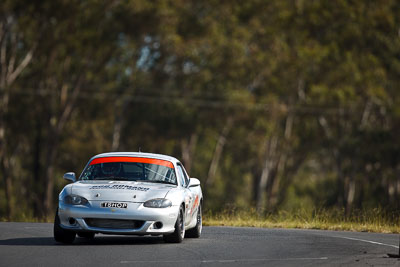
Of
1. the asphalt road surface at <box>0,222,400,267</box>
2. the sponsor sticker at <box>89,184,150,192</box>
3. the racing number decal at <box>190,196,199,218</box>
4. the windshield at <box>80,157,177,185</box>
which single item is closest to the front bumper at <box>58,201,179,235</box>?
the asphalt road surface at <box>0,222,400,267</box>

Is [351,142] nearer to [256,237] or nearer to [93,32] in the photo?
[93,32]

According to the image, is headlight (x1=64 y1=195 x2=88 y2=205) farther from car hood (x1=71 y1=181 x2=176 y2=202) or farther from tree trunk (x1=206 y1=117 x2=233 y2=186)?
tree trunk (x1=206 y1=117 x2=233 y2=186)

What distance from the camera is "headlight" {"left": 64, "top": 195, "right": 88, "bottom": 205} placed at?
39.8ft

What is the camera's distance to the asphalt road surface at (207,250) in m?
10.3

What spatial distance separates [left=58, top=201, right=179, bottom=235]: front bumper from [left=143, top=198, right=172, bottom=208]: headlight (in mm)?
72

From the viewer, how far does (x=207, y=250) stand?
38.9ft

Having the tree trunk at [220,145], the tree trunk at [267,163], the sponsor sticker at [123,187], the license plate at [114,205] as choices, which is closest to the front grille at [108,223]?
the license plate at [114,205]

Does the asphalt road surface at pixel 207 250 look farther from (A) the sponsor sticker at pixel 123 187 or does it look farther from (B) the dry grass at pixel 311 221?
(B) the dry grass at pixel 311 221

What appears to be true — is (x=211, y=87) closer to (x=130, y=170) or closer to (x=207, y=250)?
(x=130, y=170)

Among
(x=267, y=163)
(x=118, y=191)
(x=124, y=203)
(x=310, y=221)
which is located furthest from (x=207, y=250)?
(x=267, y=163)

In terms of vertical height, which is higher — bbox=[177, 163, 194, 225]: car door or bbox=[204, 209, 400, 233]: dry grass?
bbox=[177, 163, 194, 225]: car door

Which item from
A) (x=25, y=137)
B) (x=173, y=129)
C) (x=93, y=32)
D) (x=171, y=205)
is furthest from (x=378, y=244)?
(x=25, y=137)

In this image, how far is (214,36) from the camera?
151ft

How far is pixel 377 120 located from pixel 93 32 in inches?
773
